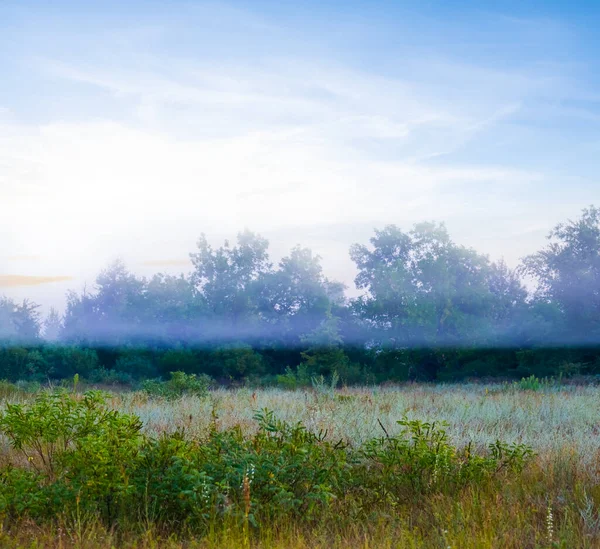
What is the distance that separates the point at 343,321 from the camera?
34.5 metres

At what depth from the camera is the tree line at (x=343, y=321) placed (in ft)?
94.2

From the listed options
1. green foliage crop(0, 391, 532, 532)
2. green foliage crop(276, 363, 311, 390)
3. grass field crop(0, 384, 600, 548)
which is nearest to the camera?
grass field crop(0, 384, 600, 548)

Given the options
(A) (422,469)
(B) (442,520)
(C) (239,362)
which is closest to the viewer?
(B) (442,520)

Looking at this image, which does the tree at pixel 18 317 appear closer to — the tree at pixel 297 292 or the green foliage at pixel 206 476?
the tree at pixel 297 292

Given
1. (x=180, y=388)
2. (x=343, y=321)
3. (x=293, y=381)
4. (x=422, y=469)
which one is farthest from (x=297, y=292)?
(x=422, y=469)

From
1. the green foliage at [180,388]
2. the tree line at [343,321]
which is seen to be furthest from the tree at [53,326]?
the green foliage at [180,388]

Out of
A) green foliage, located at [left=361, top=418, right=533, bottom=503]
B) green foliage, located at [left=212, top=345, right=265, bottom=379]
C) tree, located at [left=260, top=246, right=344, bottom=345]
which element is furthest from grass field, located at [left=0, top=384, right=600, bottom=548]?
tree, located at [left=260, top=246, right=344, bottom=345]

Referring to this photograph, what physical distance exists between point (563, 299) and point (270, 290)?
1686 cm

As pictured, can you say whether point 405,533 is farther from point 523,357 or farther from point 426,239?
point 426,239

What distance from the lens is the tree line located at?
28719 mm

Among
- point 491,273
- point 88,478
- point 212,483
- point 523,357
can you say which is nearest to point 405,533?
point 212,483

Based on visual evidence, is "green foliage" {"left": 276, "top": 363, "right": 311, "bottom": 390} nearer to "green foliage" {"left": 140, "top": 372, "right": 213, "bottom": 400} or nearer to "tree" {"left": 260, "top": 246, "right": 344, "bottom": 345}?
"green foliage" {"left": 140, "top": 372, "right": 213, "bottom": 400}

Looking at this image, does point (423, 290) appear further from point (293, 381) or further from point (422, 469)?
point (422, 469)

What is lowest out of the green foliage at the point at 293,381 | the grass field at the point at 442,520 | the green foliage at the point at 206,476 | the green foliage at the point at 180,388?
the green foliage at the point at 293,381
